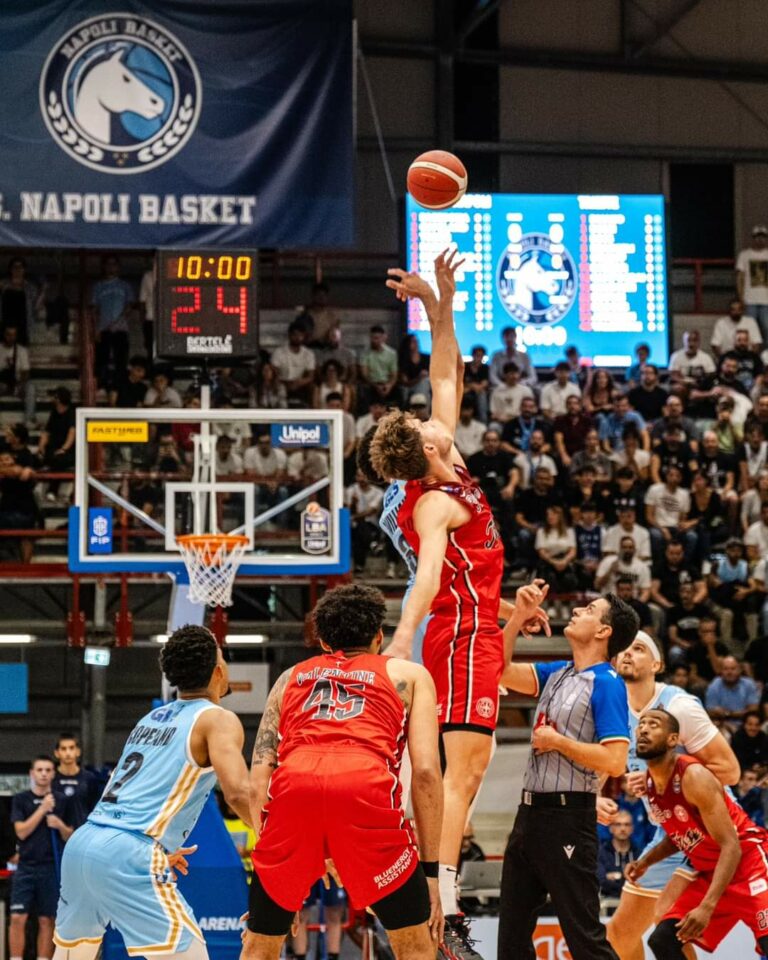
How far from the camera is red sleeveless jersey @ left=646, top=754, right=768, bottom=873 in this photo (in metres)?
8.09

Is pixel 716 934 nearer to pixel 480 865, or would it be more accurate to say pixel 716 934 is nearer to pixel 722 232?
pixel 480 865

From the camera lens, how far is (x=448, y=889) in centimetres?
682

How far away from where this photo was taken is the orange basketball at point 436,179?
8211 millimetres

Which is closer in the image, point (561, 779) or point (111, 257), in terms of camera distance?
point (561, 779)

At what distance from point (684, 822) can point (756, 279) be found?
17279mm

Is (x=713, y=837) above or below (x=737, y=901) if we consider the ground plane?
above

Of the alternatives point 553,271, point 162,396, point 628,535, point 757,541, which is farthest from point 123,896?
point 553,271

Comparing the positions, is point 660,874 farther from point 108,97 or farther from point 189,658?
point 108,97

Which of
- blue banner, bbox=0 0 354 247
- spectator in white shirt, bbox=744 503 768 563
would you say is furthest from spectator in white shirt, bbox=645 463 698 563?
blue banner, bbox=0 0 354 247

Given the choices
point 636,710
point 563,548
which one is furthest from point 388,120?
point 636,710

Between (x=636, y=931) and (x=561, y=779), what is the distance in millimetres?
1473

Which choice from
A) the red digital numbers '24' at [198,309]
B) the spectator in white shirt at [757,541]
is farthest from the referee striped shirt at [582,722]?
the spectator in white shirt at [757,541]

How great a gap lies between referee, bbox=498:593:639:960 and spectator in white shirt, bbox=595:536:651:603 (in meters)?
9.96

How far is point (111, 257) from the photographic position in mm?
21672
